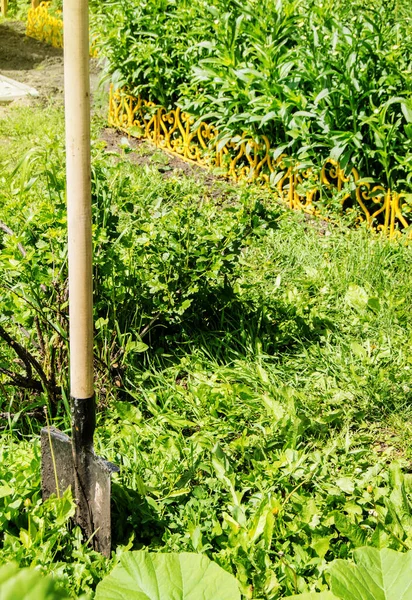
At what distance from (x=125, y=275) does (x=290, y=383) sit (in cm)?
75

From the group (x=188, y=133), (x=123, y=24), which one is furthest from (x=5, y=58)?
(x=188, y=133)

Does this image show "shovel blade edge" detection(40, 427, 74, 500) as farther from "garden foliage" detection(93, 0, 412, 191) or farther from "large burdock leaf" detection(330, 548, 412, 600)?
"garden foliage" detection(93, 0, 412, 191)

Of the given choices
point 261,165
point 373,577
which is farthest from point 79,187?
point 261,165

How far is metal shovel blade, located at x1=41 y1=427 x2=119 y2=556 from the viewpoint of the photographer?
1.89 meters

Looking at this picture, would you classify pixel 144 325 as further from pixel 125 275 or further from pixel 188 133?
pixel 188 133

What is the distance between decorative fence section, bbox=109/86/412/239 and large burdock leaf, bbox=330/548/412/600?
10.8ft

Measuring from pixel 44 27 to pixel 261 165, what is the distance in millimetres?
7106

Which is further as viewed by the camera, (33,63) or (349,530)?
(33,63)

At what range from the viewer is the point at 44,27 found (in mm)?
10664

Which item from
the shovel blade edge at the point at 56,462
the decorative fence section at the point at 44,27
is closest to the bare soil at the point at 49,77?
the decorative fence section at the point at 44,27

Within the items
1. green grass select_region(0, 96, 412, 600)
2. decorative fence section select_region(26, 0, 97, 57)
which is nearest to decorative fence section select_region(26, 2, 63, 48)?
decorative fence section select_region(26, 0, 97, 57)

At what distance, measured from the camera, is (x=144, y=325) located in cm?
291

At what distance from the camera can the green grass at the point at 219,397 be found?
6.37 ft

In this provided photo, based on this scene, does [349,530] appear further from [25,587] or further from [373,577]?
[25,587]
